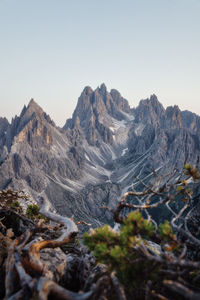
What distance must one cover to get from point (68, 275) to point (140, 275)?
4.46 metres

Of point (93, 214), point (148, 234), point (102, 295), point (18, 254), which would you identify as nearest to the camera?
point (102, 295)

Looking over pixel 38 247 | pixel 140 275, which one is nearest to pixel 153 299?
pixel 140 275

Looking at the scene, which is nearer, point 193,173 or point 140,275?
point 140,275

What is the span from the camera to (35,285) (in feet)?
21.0

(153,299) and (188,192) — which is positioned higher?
(188,192)

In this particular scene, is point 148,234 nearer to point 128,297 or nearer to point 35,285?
point 128,297

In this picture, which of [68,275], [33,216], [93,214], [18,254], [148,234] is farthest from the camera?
[93,214]

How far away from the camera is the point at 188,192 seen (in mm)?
9008

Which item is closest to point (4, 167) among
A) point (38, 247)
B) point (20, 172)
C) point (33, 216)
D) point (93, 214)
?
point (20, 172)

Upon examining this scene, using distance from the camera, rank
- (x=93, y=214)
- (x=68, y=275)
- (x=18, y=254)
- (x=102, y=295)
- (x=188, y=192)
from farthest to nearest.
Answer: (x=93, y=214) < (x=68, y=275) < (x=188, y=192) < (x=18, y=254) < (x=102, y=295)

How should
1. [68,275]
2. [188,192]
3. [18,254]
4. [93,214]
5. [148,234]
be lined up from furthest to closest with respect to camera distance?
[93,214] < [68,275] < [188,192] < [18,254] < [148,234]

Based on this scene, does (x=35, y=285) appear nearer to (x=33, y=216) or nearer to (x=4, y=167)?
(x=33, y=216)

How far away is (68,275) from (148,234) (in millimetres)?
5020

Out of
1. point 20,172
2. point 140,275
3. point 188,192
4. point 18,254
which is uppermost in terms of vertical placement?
point 20,172
